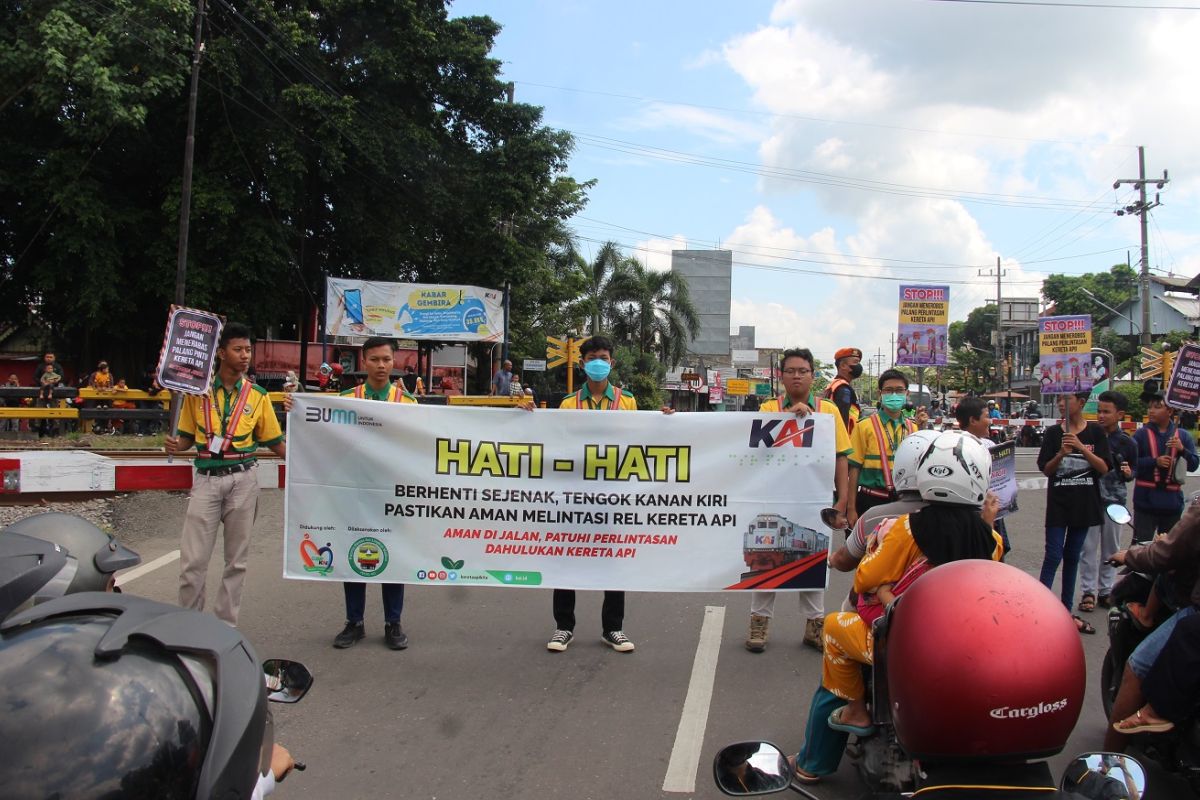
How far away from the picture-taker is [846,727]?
9.82 feet

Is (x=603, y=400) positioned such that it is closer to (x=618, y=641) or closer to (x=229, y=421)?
(x=618, y=641)

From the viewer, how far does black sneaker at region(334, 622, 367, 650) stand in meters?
5.33

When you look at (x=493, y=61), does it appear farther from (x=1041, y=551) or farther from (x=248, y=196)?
(x=1041, y=551)

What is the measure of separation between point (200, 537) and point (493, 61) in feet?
84.7

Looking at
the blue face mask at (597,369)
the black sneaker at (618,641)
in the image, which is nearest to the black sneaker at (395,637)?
the black sneaker at (618,641)

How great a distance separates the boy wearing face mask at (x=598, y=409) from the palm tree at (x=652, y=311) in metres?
41.1

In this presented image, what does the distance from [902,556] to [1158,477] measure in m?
4.91

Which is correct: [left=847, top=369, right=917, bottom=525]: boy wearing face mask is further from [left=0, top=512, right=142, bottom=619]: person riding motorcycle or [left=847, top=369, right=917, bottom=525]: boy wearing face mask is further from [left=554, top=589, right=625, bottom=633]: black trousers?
[left=0, top=512, right=142, bottom=619]: person riding motorcycle

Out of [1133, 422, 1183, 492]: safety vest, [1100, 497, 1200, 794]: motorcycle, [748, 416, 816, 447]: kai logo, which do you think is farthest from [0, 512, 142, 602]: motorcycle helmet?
[1133, 422, 1183, 492]: safety vest

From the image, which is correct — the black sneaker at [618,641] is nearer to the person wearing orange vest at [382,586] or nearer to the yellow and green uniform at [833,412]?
the person wearing orange vest at [382,586]

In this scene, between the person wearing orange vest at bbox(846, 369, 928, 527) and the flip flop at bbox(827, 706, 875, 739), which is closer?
the flip flop at bbox(827, 706, 875, 739)

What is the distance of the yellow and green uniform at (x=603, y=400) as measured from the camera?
566 centimetres

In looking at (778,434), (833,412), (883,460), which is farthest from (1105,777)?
(883,460)

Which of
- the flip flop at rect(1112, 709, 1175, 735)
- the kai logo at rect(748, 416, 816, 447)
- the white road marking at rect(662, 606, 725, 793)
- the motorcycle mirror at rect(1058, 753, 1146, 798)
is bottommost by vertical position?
the white road marking at rect(662, 606, 725, 793)
